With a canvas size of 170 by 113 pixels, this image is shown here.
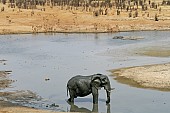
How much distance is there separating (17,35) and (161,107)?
29723 millimetres

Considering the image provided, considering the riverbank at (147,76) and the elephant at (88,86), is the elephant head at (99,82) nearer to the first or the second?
the elephant at (88,86)

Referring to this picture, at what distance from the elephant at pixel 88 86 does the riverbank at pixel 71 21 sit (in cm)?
2939

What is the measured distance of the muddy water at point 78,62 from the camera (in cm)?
1785

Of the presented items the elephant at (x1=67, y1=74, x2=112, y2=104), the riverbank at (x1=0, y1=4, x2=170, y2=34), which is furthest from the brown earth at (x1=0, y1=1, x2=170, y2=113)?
the elephant at (x1=67, y1=74, x2=112, y2=104)

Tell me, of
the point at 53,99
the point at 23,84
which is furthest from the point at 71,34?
the point at 53,99

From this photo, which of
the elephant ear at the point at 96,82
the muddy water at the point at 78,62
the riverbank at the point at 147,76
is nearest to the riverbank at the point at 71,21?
the muddy water at the point at 78,62

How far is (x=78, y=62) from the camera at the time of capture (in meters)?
28.3

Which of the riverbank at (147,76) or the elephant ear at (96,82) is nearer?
the elephant ear at (96,82)

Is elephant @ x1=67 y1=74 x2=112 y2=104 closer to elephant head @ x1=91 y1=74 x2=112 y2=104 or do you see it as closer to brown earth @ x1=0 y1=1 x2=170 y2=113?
elephant head @ x1=91 y1=74 x2=112 y2=104

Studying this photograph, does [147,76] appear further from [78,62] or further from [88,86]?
[78,62]

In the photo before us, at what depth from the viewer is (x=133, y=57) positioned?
3048cm

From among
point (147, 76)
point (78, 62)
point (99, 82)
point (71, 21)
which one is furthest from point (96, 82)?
point (71, 21)

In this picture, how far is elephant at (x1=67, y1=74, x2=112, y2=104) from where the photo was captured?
17.5m

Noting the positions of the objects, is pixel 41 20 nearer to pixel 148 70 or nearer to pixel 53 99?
pixel 148 70
